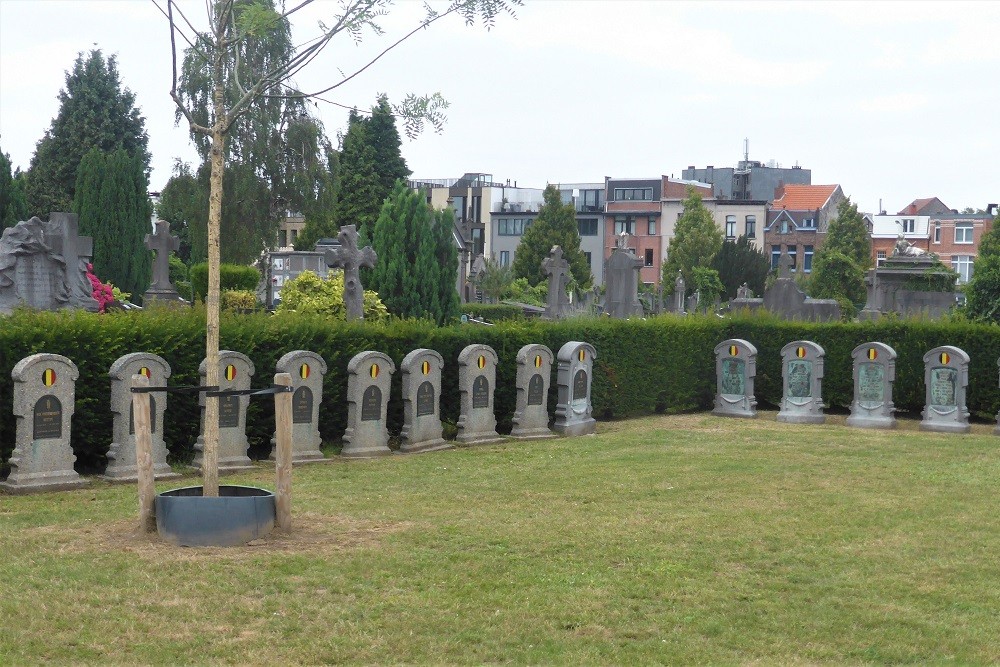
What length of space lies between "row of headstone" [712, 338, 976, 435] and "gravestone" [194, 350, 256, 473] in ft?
32.3

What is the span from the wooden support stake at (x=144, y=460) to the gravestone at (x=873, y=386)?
43.4ft

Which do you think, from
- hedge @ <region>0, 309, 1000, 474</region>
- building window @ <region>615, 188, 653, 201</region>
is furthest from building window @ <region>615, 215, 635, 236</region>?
hedge @ <region>0, 309, 1000, 474</region>

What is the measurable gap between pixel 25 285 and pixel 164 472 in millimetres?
9581

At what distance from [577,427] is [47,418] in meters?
8.11

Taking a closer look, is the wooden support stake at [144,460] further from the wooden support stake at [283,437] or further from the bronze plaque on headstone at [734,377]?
the bronze plaque on headstone at [734,377]

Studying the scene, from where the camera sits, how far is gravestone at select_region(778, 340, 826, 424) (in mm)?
19641

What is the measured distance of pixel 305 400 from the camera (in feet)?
45.4

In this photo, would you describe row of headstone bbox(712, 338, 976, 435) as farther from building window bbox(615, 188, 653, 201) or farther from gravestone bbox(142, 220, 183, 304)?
building window bbox(615, 188, 653, 201)

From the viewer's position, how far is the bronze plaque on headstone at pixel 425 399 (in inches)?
593

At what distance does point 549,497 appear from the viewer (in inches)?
448

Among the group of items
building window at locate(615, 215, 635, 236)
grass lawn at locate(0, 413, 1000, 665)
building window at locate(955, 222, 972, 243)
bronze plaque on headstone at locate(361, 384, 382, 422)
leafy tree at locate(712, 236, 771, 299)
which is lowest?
grass lawn at locate(0, 413, 1000, 665)

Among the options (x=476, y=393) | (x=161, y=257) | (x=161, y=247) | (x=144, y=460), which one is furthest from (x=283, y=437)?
(x=161, y=257)

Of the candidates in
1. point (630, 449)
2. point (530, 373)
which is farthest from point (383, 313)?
point (630, 449)

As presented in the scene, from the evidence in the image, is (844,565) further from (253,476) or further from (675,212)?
(675,212)
